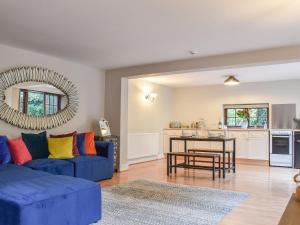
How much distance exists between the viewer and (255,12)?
3.00 metres

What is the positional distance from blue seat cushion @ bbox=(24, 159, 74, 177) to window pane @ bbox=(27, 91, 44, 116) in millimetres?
1037

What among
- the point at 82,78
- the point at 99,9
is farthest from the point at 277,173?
the point at 99,9

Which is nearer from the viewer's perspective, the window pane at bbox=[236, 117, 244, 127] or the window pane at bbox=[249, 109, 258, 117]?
the window pane at bbox=[249, 109, 258, 117]

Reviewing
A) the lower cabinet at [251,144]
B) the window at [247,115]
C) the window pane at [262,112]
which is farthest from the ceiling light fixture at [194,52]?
the window pane at [262,112]

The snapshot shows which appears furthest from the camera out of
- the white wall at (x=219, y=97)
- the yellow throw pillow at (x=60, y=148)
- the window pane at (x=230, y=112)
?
the window pane at (x=230, y=112)

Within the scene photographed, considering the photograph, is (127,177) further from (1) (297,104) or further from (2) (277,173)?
(1) (297,104)

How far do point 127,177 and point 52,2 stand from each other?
3410 millimetres

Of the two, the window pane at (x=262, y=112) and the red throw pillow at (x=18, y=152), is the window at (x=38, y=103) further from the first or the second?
the window pane at (x=262, y=112)

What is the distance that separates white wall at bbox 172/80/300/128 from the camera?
736 centimetres

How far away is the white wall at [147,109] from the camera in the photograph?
Result: 7.23 m

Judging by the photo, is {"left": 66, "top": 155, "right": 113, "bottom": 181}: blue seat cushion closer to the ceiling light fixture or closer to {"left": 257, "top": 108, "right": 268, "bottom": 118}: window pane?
the ceiling light fixture

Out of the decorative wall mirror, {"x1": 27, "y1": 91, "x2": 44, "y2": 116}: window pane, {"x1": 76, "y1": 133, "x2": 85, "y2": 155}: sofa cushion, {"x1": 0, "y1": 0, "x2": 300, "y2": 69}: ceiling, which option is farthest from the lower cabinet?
{"x1": 27, "y1": 91, "x2": 44, "y2": 116}: window pane

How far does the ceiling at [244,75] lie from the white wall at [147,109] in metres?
0.37

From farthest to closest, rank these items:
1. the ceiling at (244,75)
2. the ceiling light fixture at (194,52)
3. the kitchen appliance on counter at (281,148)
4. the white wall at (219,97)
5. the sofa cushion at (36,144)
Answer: the white wall at (219,97) < the kitchen appliance on counter at (281,148) < the ceiling at (244,75) < the ceiling light fixture at (194,52) < the sofa cushion at (36,144)
